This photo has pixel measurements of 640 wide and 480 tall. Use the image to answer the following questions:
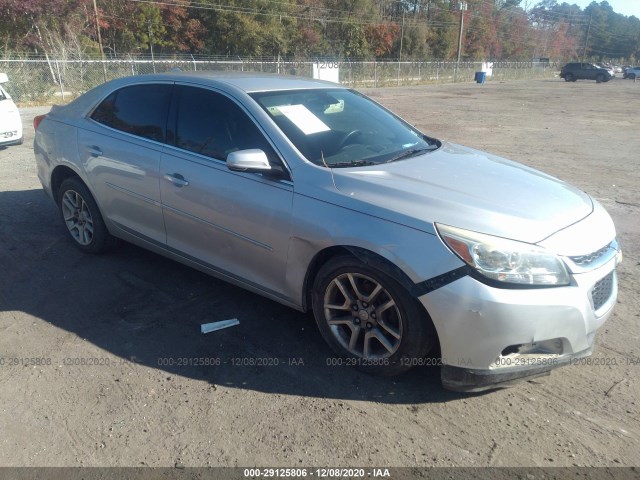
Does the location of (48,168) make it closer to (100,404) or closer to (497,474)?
(100,404)

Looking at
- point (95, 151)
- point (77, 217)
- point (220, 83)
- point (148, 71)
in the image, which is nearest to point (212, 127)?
point (220, 83)

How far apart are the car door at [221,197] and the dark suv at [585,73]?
59.8 meters

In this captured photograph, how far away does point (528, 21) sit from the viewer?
10238 cm

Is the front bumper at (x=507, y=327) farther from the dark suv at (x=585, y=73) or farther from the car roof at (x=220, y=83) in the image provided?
the dark suv at (x=585, y=73)

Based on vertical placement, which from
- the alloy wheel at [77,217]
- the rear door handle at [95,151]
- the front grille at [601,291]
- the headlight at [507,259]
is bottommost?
the alloy wheel at [77,217]

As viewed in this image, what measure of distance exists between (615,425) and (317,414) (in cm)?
158

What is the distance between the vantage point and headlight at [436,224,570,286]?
8.68ft

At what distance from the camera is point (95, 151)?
14.8 feet

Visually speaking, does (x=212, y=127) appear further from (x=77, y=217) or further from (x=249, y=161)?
(x=77, y=217)

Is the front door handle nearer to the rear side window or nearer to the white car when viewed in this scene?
the rear side window

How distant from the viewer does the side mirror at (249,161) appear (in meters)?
3.23

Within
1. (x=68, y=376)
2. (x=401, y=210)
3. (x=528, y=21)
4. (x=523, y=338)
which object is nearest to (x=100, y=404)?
(x=68, y=376)

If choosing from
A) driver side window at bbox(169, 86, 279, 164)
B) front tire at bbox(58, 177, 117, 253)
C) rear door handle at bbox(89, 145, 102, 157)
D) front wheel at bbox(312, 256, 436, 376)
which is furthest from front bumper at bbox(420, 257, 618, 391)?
front tire at bbox(58, 177, 117, 253)

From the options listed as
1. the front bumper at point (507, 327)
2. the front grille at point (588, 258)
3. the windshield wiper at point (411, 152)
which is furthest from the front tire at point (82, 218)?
the front grille at point (588, 258)
